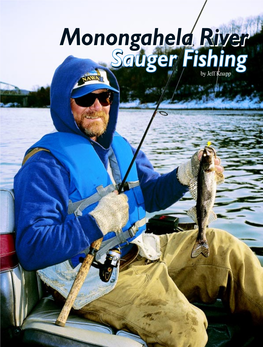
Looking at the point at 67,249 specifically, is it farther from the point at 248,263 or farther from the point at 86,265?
the point at 248,263

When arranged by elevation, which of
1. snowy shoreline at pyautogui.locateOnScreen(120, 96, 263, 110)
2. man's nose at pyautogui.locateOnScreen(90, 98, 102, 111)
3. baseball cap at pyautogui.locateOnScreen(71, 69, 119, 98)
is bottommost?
snowy shoreline at pyautogui.locateOnScreen(120, 96, 263, 110)

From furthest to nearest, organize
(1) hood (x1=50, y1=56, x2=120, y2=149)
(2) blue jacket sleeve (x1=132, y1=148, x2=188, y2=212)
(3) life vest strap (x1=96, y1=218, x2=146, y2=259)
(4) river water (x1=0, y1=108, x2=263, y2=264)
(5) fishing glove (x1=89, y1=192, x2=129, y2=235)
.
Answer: (4) river water (x1=0, y1=108, x2=263, y2=264) < (2) blue jacket sleeve (x1=132, y1=148, x2=188, y2=212) < (1) hood (x1=50, y1=56, x2=120, y2=149) < (3) life vest strap (x1=96, y1=218, x2=146, y2=259) < (5) fishing glove (x1=89, y1=192, x2=129, y2=235)

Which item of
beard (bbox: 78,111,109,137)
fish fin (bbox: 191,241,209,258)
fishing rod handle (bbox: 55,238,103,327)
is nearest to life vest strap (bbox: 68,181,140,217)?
fishing rod handle (bbox: 55,238,103,327)

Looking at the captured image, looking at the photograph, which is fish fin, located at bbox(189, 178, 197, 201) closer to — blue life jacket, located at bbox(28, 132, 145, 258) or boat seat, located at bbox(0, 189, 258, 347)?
blue life jacket, located at bbox(28, 132, 145, 258)

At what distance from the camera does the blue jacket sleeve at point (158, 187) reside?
3.68 meters

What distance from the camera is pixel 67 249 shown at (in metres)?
2.59

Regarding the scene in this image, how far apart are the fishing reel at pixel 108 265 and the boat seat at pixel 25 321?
0.34 m

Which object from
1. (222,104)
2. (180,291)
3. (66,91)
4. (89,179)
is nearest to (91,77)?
(66,91)

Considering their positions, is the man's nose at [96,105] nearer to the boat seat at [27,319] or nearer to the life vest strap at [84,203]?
the life vest strap at [84,203]

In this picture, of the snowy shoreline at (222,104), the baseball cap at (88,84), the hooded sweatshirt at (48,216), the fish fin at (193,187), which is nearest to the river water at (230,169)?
the fish fin at (193,187)

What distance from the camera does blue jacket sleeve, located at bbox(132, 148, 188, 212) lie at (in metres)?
3.68

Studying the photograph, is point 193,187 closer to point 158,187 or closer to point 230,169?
point 158,187

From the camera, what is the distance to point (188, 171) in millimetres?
3512

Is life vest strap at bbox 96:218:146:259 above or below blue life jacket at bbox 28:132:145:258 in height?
below
